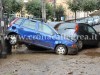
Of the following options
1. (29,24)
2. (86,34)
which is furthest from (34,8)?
(29,24)

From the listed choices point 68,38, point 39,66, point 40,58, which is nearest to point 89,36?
point 68,38

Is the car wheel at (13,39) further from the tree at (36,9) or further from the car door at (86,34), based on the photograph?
the tree at (36,9)

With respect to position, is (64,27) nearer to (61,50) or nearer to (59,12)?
(61,50)

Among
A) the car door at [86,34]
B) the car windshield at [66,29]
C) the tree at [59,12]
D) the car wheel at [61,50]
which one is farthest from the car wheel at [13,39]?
the tree at [59,12]

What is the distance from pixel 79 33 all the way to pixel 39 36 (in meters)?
2.45

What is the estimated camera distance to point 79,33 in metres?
15.9

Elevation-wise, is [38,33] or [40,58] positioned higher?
[38,33]

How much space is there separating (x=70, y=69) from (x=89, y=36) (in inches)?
265

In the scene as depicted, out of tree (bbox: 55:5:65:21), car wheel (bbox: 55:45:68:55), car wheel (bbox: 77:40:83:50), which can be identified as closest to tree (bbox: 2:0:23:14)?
tree (bbox: 55:5:65:21)

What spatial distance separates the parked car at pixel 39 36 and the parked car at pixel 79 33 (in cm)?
58

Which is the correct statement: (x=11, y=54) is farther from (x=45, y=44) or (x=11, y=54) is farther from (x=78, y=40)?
(x=78, y=40)

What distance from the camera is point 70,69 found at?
33.8ft

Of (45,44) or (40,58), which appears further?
(45,44)

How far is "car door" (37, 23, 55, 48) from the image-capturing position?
1435cm
